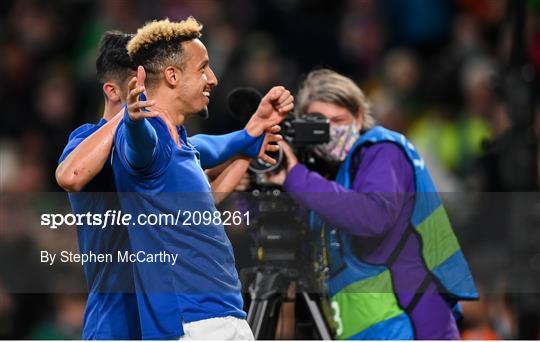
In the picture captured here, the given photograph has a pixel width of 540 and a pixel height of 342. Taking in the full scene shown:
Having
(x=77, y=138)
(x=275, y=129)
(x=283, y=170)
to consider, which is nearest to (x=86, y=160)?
(x=77, y=138)

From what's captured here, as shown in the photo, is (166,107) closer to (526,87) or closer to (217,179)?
(217,179)

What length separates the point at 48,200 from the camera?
454 cm

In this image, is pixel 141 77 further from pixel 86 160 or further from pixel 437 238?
pixel 437 238

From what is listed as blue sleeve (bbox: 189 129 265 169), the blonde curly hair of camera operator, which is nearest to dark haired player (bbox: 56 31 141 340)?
blue sleeve (bbox: 189 129 265 169)

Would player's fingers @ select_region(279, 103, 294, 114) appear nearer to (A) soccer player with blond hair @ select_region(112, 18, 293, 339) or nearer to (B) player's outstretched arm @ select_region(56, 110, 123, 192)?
(A) soccer player with blond hair @ select_region(112, 18, 293, 339)

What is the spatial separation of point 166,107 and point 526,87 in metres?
2.17

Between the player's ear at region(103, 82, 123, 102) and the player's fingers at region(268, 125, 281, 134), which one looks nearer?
the player's ear at region(103, 82, 123, 102)

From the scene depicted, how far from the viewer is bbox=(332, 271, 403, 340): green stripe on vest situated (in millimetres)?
4617

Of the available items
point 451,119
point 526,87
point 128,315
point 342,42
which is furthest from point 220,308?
point 342,42

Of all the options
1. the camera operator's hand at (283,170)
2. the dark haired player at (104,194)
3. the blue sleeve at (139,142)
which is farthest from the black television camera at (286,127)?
the blue sleeve at (139,142)

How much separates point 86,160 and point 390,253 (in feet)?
4.05

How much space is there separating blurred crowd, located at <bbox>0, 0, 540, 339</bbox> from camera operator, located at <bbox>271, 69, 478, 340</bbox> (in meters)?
1.85

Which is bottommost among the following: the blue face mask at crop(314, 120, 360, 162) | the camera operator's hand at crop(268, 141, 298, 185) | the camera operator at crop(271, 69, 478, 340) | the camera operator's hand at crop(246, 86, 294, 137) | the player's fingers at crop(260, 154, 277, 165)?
the camera operator at crop(271, 69, 478, 340)

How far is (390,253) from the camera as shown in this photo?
462 cm
